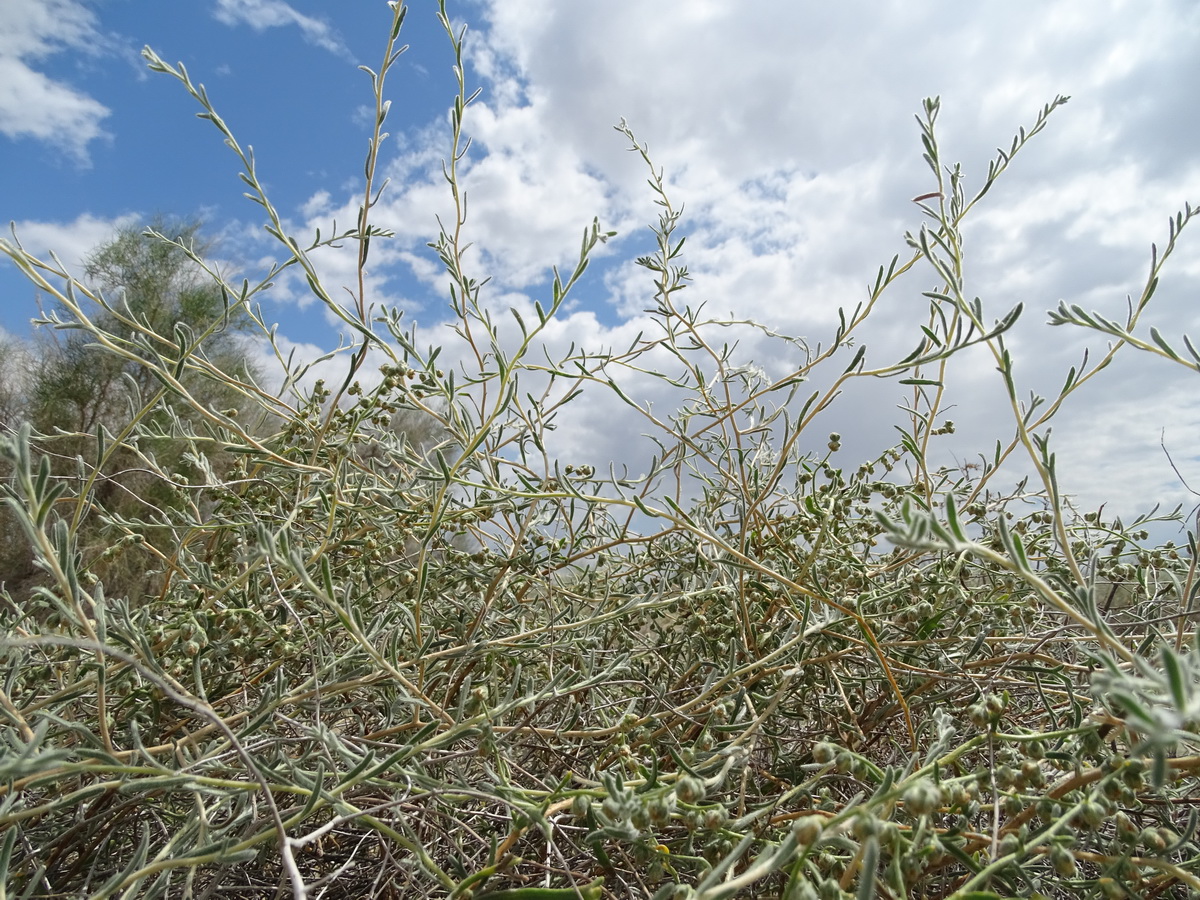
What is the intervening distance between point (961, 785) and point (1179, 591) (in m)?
0.19

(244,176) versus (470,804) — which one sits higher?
(244,176)

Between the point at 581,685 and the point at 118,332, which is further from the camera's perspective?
the point at 118,332

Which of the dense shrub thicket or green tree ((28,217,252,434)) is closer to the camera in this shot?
the dense shrub thicket

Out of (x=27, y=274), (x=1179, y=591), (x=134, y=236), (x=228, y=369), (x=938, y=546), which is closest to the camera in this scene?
(x=938, y=546)

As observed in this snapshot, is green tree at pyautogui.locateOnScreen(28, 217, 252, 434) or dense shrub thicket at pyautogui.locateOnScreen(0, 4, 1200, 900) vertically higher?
green tree at pyautogui.locateOnScreen(28, 217, 252, 434)

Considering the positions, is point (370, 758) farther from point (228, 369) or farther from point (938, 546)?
point (228, 369)

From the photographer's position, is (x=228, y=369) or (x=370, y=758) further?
(x=228, y=369)

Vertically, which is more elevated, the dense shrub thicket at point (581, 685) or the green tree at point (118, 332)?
the green tree at point (118, 332)

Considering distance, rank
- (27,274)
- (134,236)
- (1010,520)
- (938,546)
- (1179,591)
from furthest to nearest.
→ 1. (134,236)
2. (1010,520)
3. (27,274)
4. (1179,591)
5. (938,546)

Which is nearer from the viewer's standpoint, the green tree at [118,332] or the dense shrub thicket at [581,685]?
the dense shrub thicket at [581,685]

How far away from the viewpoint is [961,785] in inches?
15.6

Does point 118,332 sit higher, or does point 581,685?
point 118,332

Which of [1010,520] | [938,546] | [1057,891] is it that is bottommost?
[1057,891]

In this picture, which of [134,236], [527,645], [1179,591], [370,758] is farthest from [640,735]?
[134,236]
